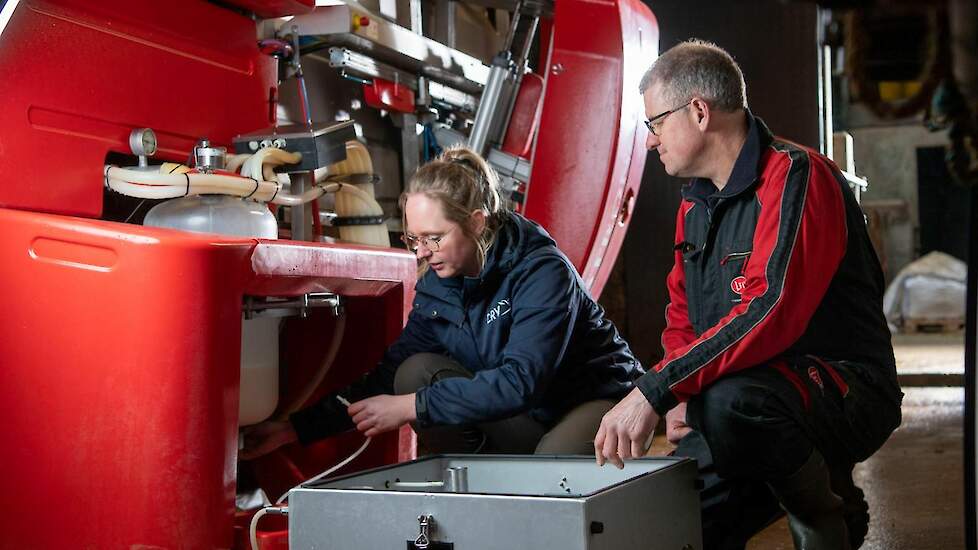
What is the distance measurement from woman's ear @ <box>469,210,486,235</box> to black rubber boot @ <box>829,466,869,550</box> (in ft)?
2.36

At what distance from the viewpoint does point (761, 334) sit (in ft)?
4.83

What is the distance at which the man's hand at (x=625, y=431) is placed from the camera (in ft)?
4.78

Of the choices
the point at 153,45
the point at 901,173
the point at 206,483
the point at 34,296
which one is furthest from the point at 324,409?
the point at 901,173

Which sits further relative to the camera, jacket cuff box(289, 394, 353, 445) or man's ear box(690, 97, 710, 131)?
jacket cuff box(289, 394, 353, 445)

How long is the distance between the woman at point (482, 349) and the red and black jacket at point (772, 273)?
226 millimetres

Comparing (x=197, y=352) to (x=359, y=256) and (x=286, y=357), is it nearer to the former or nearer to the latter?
(x=359, y=256)

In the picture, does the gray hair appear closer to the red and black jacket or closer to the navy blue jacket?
the red and black jacket

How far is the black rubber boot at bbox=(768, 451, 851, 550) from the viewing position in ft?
5.05

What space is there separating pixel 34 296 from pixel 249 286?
1.01 ft

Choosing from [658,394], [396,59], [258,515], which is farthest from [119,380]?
[396,59]

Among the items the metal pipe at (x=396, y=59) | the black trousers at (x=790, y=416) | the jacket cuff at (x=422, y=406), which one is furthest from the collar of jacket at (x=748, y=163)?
the metal pipe at (x=396, y=59)

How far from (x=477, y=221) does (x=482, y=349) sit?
0.78 ft

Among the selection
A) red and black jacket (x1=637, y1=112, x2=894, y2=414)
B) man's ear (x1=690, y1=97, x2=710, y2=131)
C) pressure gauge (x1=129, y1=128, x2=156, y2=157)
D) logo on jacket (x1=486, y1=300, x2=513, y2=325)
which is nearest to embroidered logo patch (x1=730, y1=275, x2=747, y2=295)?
red and black jacket (x1=637, y1=112, x2=894, y2=414)

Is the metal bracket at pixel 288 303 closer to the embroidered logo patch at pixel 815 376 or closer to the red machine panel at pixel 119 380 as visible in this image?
the red machine panel at pixel 119 380
